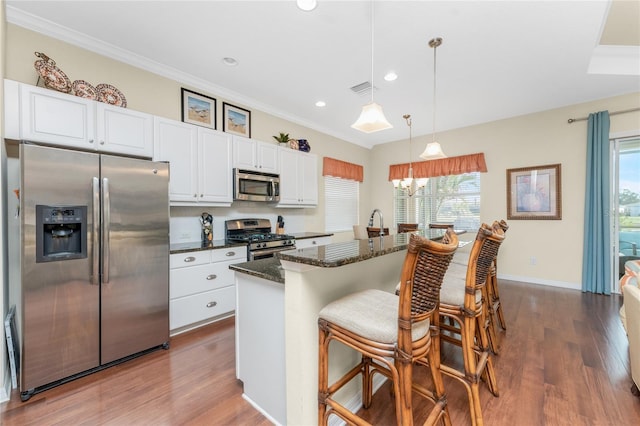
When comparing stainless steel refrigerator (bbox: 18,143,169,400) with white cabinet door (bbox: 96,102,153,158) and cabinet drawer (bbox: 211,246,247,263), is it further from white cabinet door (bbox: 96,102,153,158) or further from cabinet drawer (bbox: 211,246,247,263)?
cabinet drawer (bbox: 211,246,247,263)

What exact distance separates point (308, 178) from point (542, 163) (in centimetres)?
388

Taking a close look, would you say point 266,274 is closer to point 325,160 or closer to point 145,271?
point 145,271

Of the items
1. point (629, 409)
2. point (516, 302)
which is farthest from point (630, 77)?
point (629, 409)

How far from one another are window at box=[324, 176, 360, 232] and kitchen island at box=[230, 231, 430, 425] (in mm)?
3605

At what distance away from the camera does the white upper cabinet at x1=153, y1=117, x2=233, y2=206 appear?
289 cm

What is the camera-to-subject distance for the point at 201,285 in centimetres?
Answer: 285

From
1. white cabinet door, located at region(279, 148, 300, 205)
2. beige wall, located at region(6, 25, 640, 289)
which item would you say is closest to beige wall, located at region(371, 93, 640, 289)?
beige wall, located at region(6, 25, 640, 289)

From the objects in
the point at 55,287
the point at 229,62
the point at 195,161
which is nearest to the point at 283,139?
the point at 229,62

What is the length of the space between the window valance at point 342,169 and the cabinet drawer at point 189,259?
→ 118 inches

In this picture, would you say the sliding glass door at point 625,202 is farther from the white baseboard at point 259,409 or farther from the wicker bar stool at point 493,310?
the white baseboard at point 259,409

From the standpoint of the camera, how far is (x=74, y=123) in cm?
228

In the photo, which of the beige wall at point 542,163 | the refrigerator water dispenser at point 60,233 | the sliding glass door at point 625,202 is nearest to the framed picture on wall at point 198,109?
the refrigerator water dispenser at point 60,233

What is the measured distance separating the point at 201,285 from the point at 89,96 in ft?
6.71

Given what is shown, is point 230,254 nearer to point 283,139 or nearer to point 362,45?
point 283,139
